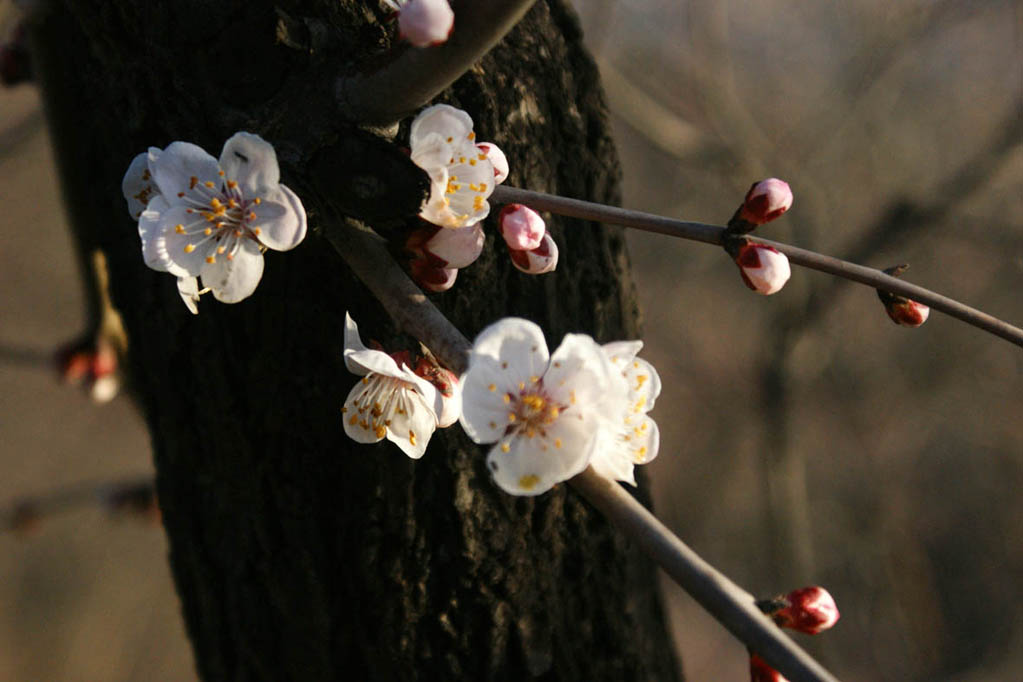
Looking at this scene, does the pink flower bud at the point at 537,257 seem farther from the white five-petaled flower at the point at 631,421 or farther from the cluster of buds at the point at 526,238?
the white five-petaled flower at the point at 631,421

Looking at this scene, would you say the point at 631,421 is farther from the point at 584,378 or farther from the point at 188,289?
the point at 188,289

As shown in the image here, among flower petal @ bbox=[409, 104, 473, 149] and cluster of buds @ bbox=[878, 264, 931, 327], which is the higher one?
flower petal @ bbox=[409, 104, 473, 149]

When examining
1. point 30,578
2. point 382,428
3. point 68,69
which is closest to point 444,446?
point 382,428

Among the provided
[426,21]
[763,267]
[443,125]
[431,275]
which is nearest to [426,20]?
[426,21]

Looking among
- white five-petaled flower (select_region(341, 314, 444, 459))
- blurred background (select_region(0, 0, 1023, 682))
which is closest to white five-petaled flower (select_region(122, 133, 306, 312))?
white five-petaled flower (select_region(341, 314, 444, 459))

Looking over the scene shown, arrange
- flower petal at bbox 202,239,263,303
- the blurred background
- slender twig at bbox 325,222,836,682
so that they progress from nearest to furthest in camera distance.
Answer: slender twig at bbox 325,222,836,682
flower petal at bbox 202,239,263,303
the blurred background

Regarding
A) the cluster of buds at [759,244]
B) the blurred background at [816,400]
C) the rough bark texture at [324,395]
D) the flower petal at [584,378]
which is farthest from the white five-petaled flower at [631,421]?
the blurred background at [816,400]

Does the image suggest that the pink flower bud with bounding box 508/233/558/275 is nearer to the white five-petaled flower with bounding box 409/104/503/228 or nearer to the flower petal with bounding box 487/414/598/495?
the white five-petaled flower with bounding box 409/104/503/228
